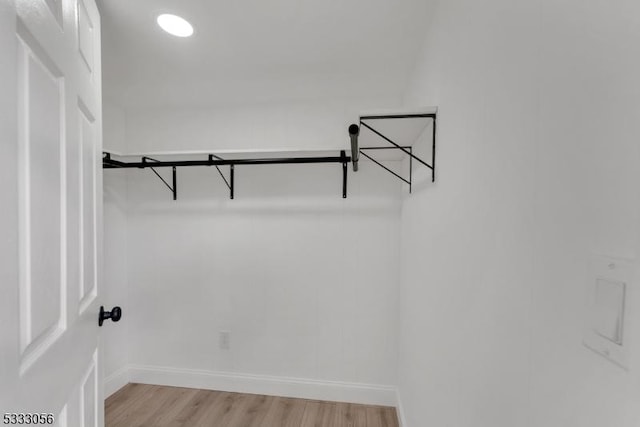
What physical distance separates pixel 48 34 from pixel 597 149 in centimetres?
107

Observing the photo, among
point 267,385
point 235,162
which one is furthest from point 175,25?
point 267,385

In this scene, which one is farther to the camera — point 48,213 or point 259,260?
point 259,260

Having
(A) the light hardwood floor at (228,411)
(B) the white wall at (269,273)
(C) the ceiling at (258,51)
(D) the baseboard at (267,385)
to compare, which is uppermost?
(C) the ceiling at (258,51)

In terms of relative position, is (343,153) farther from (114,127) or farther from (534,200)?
(114,127)

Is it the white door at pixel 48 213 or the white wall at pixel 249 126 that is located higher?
the white wall at pixel 249 126

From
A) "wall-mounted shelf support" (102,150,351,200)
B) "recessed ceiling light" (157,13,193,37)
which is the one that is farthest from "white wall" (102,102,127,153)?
"recessed ceiling light" (157,13,193,37)

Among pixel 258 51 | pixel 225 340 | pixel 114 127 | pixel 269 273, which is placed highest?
pixel 258 51

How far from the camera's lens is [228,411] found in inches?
75.7

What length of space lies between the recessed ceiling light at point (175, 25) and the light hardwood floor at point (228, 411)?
2.35m

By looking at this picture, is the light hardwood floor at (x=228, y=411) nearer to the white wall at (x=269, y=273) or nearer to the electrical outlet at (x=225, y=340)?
the white wall at (x=269, y=273)

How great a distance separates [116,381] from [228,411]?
98 cm

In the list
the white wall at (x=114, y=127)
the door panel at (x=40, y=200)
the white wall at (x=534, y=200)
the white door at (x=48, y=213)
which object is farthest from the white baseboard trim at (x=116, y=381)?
the white wall at (x=534, y=200)

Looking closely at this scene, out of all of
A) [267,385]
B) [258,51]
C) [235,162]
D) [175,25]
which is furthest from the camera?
[267,385]

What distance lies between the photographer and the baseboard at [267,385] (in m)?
1.99
